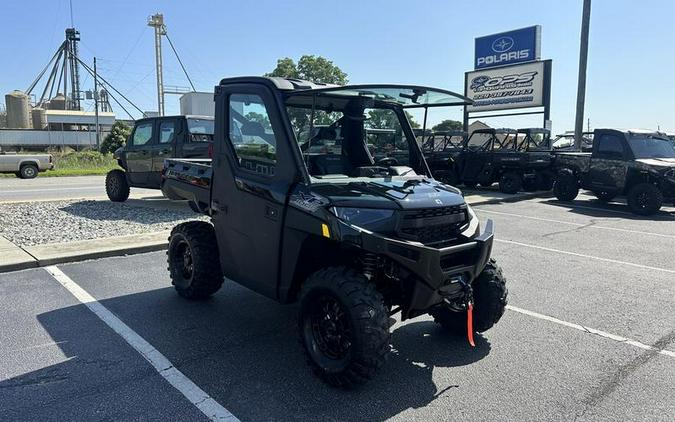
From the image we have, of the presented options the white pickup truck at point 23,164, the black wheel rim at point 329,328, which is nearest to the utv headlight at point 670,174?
the black wheel rim at point 329,328

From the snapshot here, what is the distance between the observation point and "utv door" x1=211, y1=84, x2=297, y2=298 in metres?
4.02

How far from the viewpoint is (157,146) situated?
38.0 feet

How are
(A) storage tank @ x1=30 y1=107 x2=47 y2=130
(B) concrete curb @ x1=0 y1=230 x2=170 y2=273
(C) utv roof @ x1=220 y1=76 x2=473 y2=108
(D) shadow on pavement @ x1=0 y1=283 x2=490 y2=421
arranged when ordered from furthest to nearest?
(A) storage tank @ x1=30 y1=107 x2=47 y2=130, (B) concrete curb @ x1=0 y1=230 x2=170 y2=273, (C) utv roof @ x1=220 y1=76 x2=473 y2=108, (D) shadow on pavement @ x1=0 y1=283 x2=490 y2=421

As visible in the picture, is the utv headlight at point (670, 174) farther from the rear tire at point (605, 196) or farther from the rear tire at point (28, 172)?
the rear tire at point (28, 172)

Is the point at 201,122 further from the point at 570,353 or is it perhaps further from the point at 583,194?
the point at 583,194

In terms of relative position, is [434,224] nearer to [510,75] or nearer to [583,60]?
[583,60]

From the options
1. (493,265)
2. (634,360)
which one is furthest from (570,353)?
(493,265)

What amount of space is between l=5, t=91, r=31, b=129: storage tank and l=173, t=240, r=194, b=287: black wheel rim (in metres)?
92.2

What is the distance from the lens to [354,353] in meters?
3.32

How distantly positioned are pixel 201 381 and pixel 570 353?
9.65 feet

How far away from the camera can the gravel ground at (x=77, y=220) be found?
8.25m

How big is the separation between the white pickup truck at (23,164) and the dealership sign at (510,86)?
19.7m

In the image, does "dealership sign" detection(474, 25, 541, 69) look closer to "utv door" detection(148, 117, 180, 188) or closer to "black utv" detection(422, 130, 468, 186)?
"black utv" detection(422, 130, 468, 186)

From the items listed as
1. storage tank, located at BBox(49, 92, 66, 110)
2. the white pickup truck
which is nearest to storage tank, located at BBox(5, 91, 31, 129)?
storage tank, located at BBox(49, 92, 66, 110)
